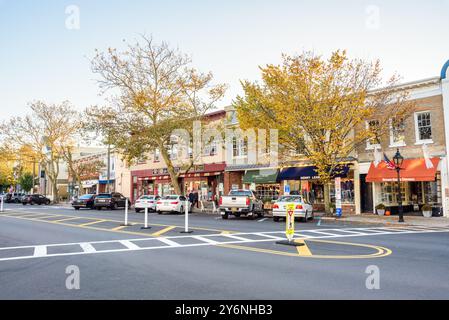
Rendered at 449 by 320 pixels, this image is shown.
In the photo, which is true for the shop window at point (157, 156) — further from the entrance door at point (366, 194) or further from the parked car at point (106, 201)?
the entrance door at point (366, 194)

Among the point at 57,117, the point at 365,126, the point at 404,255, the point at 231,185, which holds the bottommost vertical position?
the point at 404,255

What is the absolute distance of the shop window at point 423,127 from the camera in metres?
23.0

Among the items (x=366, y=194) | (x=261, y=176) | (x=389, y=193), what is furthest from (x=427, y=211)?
(x=261, y=176)

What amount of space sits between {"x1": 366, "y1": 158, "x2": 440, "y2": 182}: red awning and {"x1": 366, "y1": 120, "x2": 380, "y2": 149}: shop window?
140 cm

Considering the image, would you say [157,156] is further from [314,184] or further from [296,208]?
[296,208]

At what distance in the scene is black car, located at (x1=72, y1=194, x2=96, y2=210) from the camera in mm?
34406

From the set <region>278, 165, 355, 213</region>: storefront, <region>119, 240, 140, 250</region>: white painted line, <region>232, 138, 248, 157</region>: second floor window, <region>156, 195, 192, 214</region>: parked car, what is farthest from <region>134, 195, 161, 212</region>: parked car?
<region>119, 240, 140, 250</region>: white painted line

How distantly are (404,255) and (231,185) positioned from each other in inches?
967

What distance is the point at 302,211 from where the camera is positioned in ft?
67.3

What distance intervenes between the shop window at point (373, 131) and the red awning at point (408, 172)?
4.60ft

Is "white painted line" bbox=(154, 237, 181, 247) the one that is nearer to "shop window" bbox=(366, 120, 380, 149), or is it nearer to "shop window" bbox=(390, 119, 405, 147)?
"shop window" bbox=(366, 120, 380, 149)

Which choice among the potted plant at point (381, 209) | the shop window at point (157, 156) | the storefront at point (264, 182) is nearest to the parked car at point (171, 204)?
the storefront at point (264, 182)
